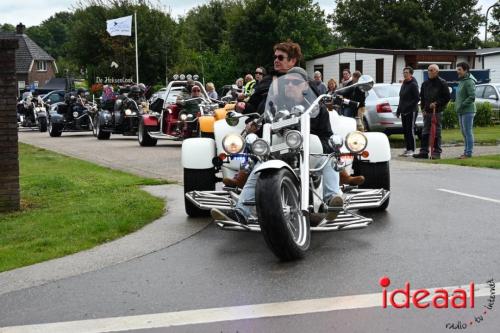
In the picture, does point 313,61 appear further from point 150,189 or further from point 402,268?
point 402,268

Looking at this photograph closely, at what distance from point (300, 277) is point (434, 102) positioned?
10317 millimetres

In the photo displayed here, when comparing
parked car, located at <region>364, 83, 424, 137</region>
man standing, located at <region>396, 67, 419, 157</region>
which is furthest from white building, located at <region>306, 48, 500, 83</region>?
man standing, located at <region>396, 67, 419, 157</region>

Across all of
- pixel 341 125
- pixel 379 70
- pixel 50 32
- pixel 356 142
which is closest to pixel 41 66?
pixel 50 32

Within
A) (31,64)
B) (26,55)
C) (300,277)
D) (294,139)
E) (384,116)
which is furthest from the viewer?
(26,55)

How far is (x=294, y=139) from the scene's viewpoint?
21.3ft

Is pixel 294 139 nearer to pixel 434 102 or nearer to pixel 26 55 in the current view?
pixel 434 102

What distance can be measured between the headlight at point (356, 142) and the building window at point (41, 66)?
96.9m

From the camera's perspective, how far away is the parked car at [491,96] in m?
27.3

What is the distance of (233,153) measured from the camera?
6969mm

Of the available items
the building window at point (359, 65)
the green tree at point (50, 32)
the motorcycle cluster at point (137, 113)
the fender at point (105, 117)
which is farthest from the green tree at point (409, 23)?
the green tree at point (50, 32)

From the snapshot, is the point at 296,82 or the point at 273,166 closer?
the point at 273,166

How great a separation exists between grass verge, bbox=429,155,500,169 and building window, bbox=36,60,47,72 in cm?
9099

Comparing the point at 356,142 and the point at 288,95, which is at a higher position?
the point at 288,95

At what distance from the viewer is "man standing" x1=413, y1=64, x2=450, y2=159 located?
15.2 meters
